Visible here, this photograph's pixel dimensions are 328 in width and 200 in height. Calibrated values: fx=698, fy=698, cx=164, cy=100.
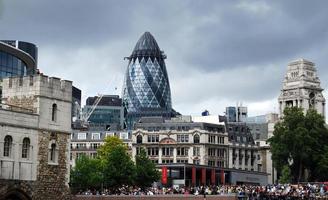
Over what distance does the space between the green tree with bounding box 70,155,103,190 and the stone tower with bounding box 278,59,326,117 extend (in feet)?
252

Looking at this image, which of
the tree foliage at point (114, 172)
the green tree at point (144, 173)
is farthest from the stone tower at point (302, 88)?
the tree foliage at point (114, 172)

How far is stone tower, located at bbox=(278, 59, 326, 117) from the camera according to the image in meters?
172

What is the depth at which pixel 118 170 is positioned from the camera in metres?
97.4

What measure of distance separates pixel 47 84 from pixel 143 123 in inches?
3769

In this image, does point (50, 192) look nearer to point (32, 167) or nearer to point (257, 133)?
point (32, 167)

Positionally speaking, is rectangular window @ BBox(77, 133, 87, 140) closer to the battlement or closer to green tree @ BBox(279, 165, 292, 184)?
green tree @ BBox(279, 165, 292, 184)

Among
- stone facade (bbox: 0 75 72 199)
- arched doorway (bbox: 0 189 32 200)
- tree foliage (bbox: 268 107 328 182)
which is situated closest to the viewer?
arched doorway (bbox: 0 189 32 200)

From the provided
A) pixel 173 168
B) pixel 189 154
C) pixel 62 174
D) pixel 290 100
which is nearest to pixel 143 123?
pixel 189 154

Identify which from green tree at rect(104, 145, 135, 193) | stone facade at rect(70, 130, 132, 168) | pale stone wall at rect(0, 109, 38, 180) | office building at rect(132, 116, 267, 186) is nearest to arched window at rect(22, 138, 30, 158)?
pale stone wall at rect(0, 109, 38, 180)

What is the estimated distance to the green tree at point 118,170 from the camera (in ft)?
318

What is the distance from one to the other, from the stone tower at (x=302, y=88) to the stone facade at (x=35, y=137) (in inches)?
4675

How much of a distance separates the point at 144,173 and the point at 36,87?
49.3m

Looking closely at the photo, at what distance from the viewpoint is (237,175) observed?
135625mm

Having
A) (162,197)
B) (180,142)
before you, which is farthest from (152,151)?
(162,197)
